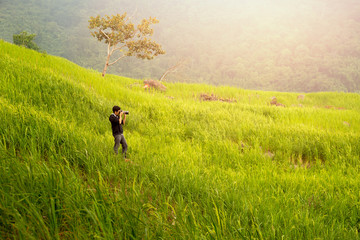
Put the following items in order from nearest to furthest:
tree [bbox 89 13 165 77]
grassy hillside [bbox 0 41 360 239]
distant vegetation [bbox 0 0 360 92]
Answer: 1. grassy hillside [bbox 0 41 360 239]
2. tree [bbox 89 13 165 77]
3. distant vegetation [bbox 0 0 360 92]

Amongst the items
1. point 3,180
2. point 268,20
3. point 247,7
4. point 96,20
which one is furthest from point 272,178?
point 247,7

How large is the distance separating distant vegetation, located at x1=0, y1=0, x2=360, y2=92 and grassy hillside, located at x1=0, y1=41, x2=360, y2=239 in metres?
42.6

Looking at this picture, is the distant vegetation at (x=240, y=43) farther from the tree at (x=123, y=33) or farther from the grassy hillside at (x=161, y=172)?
the grassy hillside at (x=161, y=172)

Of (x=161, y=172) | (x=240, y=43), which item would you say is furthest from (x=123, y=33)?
(x=240, y=43)

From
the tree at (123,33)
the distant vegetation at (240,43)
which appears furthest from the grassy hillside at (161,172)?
the distant vegetation at (240,43)

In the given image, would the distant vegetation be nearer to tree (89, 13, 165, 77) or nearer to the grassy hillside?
tree (89, 13, 165, 77)

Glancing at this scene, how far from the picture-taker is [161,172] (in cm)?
265

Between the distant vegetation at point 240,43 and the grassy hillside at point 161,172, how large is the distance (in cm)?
4255

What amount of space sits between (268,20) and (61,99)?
152 metres

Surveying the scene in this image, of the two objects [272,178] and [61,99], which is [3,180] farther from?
[61,99]

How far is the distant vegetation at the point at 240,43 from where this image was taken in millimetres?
69250

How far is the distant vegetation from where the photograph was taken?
227ft

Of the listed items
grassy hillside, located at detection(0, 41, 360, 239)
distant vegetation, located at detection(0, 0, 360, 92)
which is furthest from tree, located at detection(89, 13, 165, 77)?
distant vegetation, located at detection(0, 0, 360, 92)

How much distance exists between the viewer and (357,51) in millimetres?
69125
